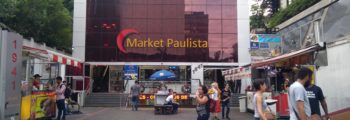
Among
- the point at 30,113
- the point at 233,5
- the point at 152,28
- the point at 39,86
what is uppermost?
the point at 233,5

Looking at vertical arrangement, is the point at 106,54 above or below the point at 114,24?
below

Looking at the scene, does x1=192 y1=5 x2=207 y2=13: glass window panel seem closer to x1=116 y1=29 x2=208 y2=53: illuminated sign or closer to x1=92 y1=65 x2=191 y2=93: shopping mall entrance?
x1=116 y1=29 x2=208 y2=53: illuminated sign

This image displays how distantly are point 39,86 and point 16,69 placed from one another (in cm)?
784

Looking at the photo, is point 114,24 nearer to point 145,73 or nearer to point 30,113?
point 145,73

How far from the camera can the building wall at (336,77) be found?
10893 millimetres

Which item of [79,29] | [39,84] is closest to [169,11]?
[79,29]

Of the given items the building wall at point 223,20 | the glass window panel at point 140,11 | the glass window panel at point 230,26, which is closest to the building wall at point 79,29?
the building wall at point 223,20

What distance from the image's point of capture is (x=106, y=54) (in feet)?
107

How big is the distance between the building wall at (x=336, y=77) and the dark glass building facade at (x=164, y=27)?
67.4 feet

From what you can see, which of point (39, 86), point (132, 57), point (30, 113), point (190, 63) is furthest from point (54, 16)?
point (30, 113)

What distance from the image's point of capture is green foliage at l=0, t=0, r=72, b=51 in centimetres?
2759

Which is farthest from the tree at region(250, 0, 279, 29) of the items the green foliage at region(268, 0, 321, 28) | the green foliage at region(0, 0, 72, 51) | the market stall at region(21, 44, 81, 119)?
the market stall at region(21, 44, 81, 119)

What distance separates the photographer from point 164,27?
32.9 m

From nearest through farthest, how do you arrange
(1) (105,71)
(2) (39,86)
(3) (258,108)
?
(3) (258,108) < (2) (39,86) < (1) (105,71)
